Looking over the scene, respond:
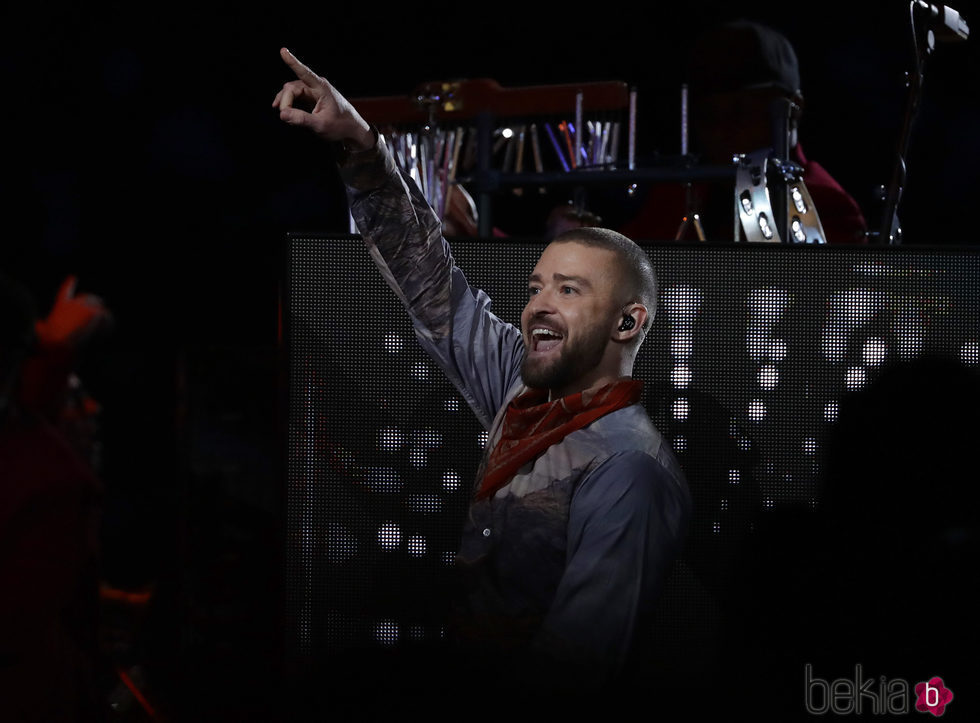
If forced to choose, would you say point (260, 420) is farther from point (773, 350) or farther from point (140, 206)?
point (140, 206)

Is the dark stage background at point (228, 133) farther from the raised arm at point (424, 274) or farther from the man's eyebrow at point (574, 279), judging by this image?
the man's eyebrow at point (574, 279)

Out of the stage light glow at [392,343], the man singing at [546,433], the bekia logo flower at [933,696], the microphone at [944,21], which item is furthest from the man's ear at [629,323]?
the microphone at [944,21]

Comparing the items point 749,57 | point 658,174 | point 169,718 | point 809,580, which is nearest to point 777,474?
point 809,580

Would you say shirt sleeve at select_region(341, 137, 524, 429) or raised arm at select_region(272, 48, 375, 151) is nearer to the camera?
raised arm at select_region(272, 48, 375, 151)

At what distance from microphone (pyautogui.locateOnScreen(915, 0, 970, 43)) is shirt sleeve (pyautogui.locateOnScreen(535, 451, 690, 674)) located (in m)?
1.44

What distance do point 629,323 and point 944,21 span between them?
4.11 feet

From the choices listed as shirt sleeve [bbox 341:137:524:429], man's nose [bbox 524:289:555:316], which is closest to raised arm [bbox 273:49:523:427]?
shirt sleeve [bbox 341:137:524:429]

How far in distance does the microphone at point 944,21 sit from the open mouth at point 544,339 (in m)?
1.30

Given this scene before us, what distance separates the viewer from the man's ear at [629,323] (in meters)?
2.02

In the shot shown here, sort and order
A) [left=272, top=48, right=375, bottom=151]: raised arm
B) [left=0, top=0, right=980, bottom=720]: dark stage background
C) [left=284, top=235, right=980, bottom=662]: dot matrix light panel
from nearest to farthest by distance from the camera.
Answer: [left=272, top=48, right=375, bottom=151]: raised arm < [left=284, top=235, right=980, bottom=662]: dot matrix light panel < [left=0, top=0, right=980, bottom=720]: dark stage background

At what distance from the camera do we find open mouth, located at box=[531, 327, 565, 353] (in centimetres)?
199

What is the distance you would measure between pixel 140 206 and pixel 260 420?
1779mm

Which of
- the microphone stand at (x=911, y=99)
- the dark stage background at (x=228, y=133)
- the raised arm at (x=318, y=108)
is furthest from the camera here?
the dark stage background at (x=228, y=133)

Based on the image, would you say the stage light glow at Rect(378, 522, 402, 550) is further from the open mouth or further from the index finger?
the index finger
